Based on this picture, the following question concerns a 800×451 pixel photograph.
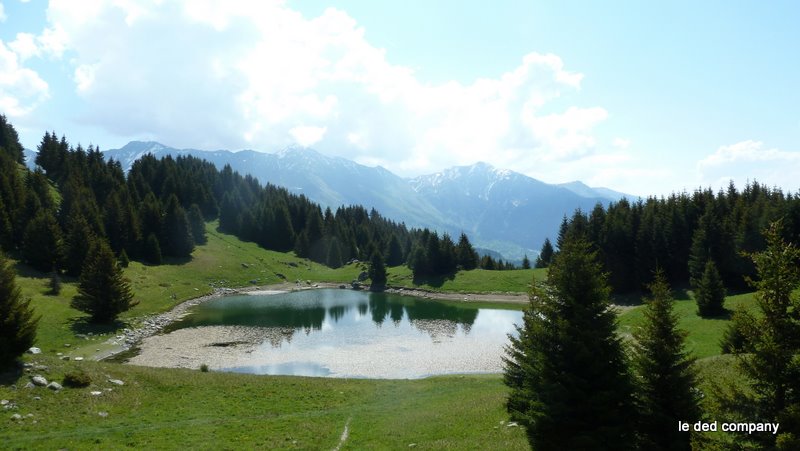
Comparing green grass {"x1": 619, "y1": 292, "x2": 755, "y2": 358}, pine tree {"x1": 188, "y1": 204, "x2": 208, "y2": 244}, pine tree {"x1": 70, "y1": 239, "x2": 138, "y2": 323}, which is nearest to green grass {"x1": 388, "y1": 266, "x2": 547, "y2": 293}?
green grass {"x1": 619, "y1": 292, "x2": 755, "y2": 358}

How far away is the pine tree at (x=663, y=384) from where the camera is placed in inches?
645

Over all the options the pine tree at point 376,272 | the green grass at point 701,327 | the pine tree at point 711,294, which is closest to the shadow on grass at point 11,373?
the green grass at point 701,327

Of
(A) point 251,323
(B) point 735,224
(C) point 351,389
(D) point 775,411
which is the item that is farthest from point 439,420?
(B) point 735,224

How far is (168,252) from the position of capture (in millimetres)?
110500

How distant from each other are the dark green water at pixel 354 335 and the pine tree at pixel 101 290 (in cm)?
1118

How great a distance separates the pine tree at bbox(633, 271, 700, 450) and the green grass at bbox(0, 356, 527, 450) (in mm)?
5625

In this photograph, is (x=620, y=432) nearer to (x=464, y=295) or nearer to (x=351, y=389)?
(x=351, y=389)

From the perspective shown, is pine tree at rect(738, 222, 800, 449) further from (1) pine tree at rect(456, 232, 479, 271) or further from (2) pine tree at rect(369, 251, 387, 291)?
(1) pine tree at rect(456, 232, 479, 271)

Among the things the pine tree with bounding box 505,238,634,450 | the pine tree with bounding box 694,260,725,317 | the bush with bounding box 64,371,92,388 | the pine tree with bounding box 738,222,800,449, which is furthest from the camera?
the pine tree with bounding box 694,260,725,317

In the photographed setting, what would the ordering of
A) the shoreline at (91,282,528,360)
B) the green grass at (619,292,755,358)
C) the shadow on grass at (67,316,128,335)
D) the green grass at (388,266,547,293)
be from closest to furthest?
the green grass at (619,292,755,358) < the shadow on grass at (67,316,128,335) < the shoreline at (91,282,528,360) < the green grass at (388,266,547,293)

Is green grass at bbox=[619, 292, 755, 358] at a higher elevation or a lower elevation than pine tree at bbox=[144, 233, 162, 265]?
lower

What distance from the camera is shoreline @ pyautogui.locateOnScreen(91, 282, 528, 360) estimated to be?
55.5 meters

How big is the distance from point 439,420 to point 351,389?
12.1m

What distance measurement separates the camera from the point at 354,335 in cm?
6850
